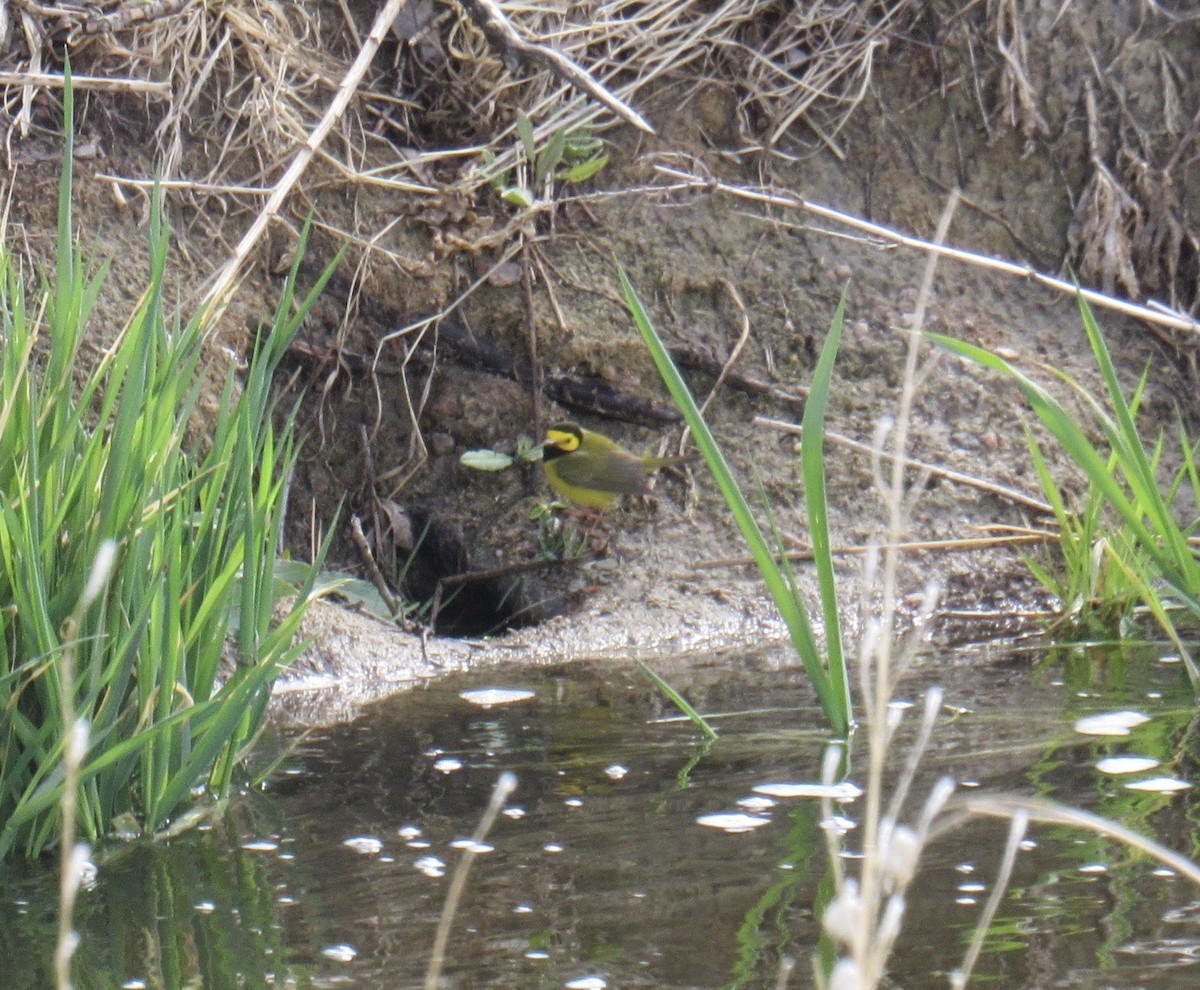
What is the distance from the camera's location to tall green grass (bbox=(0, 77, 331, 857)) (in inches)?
85.2

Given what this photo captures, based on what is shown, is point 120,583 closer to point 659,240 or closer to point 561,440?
point 561,440

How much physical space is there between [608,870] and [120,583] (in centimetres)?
87

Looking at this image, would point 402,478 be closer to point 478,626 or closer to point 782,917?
point 478,626

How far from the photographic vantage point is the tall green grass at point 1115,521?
296 centimetres

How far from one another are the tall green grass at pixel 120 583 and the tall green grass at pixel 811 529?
29.2 inches

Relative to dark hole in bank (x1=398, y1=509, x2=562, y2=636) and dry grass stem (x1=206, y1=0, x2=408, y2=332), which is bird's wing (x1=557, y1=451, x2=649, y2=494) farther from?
dry grass stem (x1=206, y1=0, x2=408, y2=332)

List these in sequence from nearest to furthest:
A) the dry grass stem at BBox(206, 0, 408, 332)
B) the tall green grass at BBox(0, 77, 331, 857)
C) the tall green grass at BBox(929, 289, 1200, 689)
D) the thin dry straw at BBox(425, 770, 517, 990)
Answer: the thin dry straw at BBox(425, 770, 517, 990), the tall green grass at BBox(0, 77, 331, 857), the tall green grass at BBox(929, 289, 1200, 689), the dry grass stem at BBox(206, 0, 408, 332)

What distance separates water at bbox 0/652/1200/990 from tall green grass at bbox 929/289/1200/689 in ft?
0.97

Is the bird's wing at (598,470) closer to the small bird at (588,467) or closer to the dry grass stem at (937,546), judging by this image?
the small bird at (588,467)

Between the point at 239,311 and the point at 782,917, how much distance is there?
2.88 metres

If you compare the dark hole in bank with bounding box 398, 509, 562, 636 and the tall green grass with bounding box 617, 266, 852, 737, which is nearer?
the tall green grass with bounding box 617, 266, 852, 737

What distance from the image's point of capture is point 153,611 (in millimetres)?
2311

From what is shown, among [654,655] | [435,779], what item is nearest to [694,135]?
[654,655]

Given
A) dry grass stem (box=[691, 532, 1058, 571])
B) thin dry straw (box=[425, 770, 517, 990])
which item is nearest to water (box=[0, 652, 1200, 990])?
thin dry straw (box=[425, 770, 517, 990])
